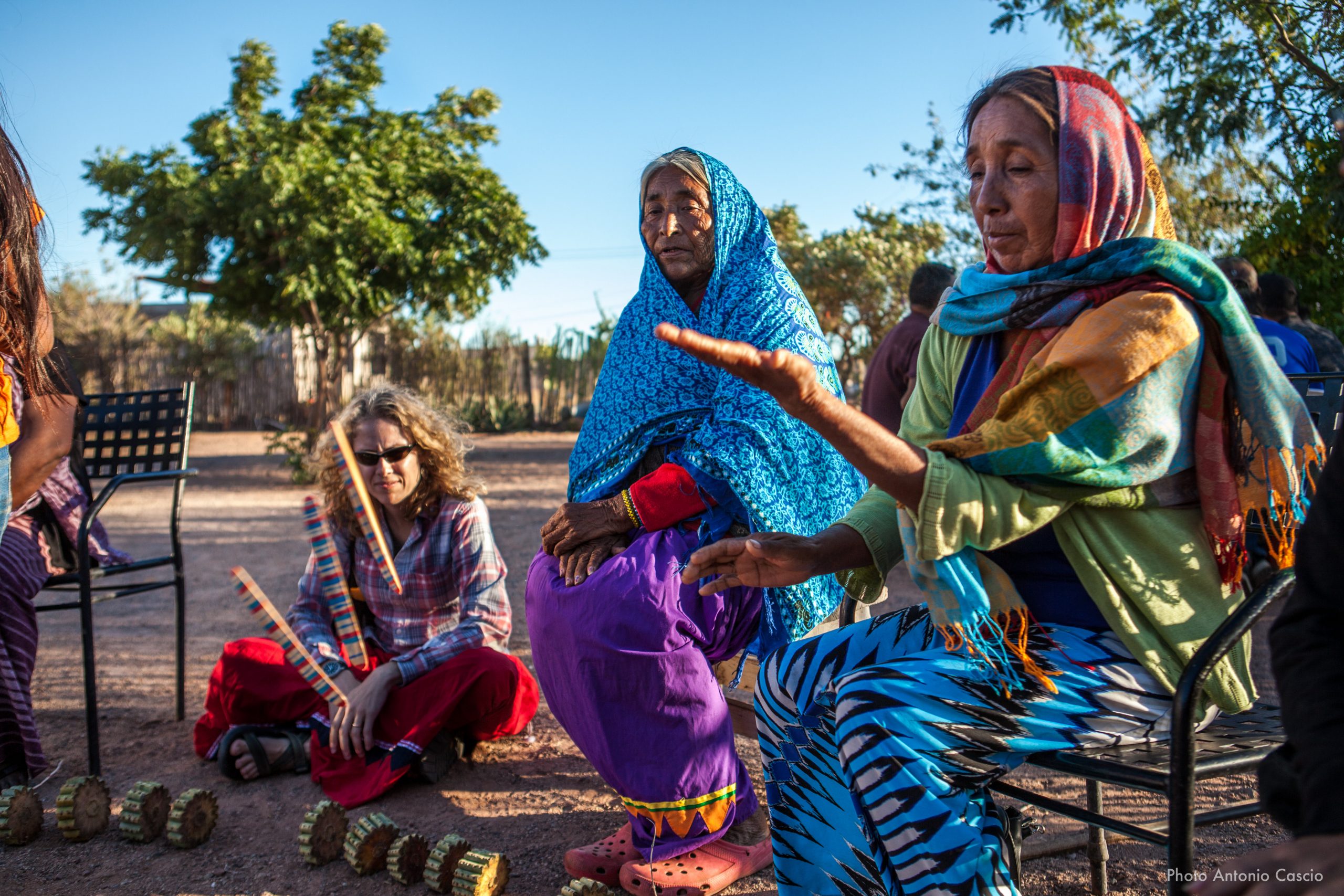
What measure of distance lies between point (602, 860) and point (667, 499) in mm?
995

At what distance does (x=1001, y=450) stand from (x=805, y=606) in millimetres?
1264

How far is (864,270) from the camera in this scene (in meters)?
12.5

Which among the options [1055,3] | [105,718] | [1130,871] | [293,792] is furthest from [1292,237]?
[105,718]

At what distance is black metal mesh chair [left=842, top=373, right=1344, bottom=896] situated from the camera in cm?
140

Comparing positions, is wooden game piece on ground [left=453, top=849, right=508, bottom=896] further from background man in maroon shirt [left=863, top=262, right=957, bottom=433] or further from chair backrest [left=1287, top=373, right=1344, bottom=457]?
background man in maroon shirt [left=863, top=262, right=957, bottom=433]

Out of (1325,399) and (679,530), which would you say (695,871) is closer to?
(679,530)

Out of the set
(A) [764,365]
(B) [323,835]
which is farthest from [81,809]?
(A) [764,365]

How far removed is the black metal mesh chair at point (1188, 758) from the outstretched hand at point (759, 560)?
1.70 ft

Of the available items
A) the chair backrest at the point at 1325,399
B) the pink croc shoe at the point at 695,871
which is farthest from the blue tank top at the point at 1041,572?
the pink croc shoe at the point at 695,871

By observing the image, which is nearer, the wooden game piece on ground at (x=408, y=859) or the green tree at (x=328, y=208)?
the wooden game piece on ground at (x=408, y=859)

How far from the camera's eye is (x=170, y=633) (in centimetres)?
539

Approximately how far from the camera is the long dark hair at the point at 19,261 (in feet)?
7.72

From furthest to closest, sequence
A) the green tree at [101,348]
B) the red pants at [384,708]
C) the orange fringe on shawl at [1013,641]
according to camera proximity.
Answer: the green tree at [101,348] → the red pants at [384,708] → the orange fringe on shawl at [1013,641]

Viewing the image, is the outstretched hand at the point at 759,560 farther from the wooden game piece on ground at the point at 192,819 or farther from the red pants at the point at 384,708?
the wooden game piece on ground at the point at 192,819
